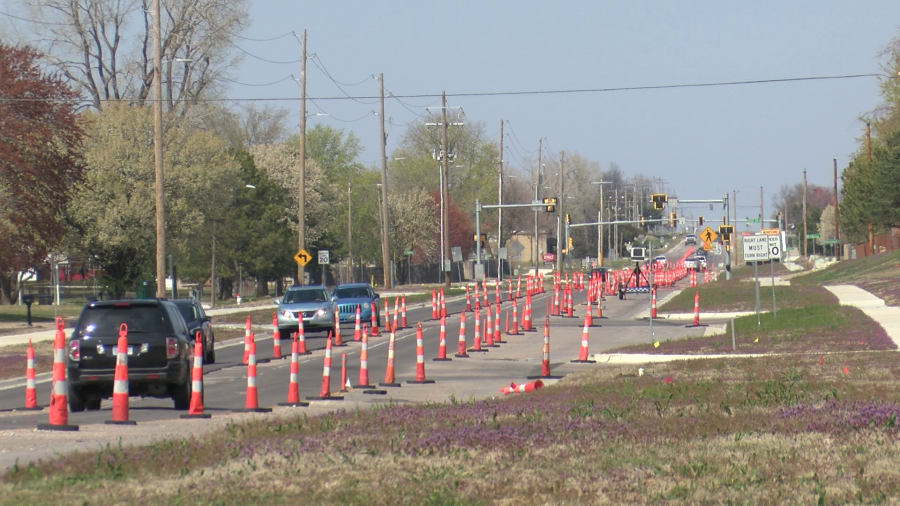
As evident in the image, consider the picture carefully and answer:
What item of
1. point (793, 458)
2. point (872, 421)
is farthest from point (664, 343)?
point (793, 458)

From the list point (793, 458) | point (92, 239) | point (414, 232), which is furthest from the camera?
point (414, 232)

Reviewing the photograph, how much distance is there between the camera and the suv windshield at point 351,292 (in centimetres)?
3609

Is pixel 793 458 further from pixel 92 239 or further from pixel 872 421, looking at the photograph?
pixel 92 239

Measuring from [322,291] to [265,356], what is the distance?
714cm

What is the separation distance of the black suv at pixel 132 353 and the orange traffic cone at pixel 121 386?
193 centimetres

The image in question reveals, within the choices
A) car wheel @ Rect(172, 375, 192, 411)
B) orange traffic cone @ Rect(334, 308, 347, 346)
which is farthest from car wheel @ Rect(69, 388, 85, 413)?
orange traffic cone @ Rect(334, 308, 347, 346)

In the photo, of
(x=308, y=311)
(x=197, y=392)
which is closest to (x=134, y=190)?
(x=308, y=311)

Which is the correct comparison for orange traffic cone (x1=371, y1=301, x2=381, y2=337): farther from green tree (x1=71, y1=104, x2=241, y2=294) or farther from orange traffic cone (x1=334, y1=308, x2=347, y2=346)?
green tree (x1=71, y1=104, x2=241, y2=294)

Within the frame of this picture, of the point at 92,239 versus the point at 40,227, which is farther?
the point at 92,239

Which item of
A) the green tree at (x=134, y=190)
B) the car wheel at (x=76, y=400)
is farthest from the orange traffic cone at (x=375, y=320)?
the green tree at (x=134, y=190)

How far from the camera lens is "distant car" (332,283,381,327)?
3506 centimetres

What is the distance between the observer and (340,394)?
1708cm

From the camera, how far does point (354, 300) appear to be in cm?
3556

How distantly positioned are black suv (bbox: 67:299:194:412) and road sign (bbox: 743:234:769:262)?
17.5m
